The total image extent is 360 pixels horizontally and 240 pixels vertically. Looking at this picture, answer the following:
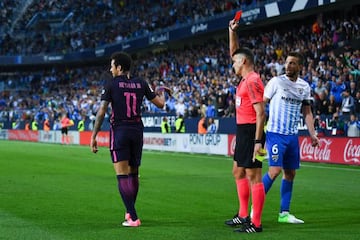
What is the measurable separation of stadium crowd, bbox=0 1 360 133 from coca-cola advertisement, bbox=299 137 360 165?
4.71ft

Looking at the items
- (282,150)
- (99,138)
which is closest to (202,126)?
(99,138)

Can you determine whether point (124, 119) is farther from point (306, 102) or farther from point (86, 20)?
point (86, 20)

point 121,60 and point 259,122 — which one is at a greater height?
point 121,60

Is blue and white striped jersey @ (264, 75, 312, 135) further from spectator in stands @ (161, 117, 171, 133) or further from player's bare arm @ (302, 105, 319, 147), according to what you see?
Result: spectator in stands @ (161, 117, 171, 133)

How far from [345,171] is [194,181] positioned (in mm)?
5336

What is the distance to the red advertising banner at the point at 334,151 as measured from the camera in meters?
20.9

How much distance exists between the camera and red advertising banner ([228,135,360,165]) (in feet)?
68.7

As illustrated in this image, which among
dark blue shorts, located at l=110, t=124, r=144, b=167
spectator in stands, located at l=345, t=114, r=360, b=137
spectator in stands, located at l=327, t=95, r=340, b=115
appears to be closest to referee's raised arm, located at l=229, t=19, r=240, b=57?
dark blue shorts, located at l=110, t=124, r=144, b=167

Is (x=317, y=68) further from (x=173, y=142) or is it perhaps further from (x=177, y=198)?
(x=177, y=198)

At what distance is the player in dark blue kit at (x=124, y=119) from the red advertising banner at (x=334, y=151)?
1330 cm

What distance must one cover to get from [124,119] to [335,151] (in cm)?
1441

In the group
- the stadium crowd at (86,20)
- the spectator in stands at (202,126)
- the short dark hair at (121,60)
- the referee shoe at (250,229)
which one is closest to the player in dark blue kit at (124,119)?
the short dark hair at (121,60)

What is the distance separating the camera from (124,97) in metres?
8.74

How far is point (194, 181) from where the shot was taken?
15.8 meters
